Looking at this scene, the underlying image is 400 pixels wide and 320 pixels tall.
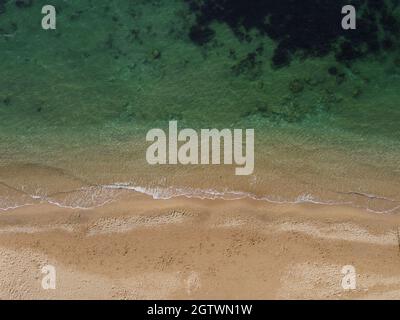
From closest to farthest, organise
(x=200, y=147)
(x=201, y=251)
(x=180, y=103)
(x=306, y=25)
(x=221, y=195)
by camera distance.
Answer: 1. (x=201, y=251)
2. (x=221, y=195)
3. (x=200, y=147)
4. (x=180, y=103)
5. (x=306, y=25)

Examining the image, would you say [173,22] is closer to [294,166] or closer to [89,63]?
[89,63]

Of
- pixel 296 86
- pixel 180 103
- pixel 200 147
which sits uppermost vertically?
pixel 296 86

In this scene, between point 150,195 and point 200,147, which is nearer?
point 150,195

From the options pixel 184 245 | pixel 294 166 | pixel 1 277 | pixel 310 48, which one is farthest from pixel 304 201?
pixel 1 277

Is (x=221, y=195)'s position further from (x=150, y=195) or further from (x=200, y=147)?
(x=150, y=195)

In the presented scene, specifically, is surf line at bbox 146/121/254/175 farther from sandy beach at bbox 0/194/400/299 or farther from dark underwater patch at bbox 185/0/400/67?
dark underwater patch at bbox 185/0/400/67

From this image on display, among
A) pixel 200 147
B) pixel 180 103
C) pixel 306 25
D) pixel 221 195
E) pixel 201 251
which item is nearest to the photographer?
pixel 201 251

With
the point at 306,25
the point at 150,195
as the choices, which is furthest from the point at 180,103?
the point at 306,25

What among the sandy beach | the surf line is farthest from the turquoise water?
the sandy beach
